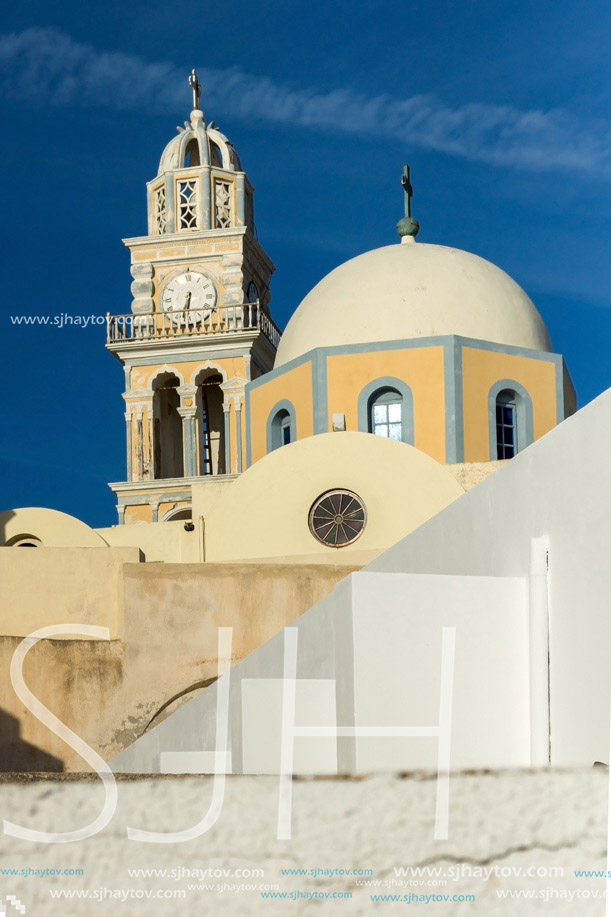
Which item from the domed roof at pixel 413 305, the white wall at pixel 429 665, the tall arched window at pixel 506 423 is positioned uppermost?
the domed roof at pixel 413 305

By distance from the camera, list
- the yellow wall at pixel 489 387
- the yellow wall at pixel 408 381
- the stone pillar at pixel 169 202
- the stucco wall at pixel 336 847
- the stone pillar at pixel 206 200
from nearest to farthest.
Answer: the stucco wall at pixel 336 847
the yellow wall at pixel 408 381
the yellow wall at pixel 489 387
the stone pillar at pixel 206 200
the stone pillar at pixel 169 202

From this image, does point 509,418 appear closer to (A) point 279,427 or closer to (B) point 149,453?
(A) point 279,427

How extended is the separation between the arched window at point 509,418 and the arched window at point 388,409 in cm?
106

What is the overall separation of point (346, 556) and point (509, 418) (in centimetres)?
385

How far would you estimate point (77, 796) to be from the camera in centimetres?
384

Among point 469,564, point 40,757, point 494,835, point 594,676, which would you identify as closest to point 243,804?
point 494,835

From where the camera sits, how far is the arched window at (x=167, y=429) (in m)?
26.7

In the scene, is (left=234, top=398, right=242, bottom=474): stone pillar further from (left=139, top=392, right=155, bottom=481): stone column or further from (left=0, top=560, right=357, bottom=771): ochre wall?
(left=0, top=560, right=357, bottom=771): ochre wall

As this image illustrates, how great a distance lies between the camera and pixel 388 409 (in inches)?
676

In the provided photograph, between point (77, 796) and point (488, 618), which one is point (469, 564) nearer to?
point (488, 618)

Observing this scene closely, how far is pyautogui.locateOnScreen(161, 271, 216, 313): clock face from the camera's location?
89.4ft

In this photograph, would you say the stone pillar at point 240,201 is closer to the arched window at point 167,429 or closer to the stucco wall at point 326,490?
the arched window at point 167,429

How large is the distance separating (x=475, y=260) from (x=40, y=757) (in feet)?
31.2

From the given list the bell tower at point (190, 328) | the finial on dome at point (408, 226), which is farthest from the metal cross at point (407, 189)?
the bell tower at point (190, 328)
